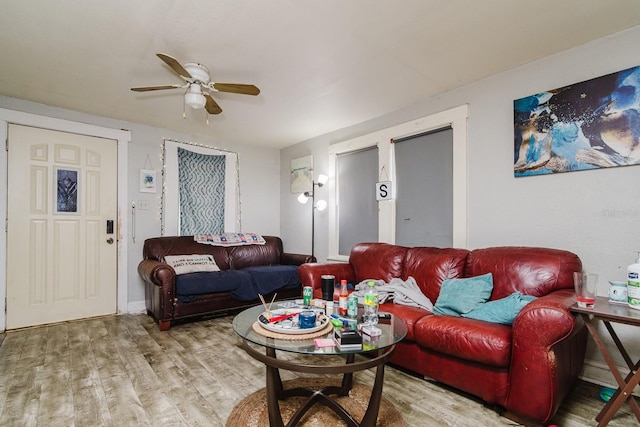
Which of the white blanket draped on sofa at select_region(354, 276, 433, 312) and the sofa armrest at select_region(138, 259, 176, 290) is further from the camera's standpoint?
the sofa armrest at select_region(138, 259, 176, 290)

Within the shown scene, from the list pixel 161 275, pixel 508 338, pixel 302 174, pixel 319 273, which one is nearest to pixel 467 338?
pixel 508 338

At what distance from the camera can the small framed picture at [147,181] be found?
4008 millimetres

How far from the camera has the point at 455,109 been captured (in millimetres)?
2957

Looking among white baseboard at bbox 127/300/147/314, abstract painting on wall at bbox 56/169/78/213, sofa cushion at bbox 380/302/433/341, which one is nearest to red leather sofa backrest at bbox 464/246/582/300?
sofa cushion at bbox 380/302/433/341

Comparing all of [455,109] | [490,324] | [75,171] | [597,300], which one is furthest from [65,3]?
[597,300]

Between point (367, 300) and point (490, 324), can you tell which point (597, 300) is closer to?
point (490, 324)

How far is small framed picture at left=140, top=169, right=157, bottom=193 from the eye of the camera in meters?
4.01

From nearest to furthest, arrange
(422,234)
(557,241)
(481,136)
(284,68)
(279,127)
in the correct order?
1. (557,241)
2. (284,68)
3. (481,136)
4. (422,234)
5. (279,127)

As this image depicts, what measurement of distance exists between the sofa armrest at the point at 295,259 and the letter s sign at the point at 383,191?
51.8 inches

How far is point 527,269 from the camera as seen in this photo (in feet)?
7.22

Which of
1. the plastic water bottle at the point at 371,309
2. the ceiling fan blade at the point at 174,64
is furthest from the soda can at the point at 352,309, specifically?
the ceiling fan blade at the point at 174,64

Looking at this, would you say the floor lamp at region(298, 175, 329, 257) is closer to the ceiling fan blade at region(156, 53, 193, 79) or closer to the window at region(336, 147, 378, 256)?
the window at region(336, 147, 378, 256)

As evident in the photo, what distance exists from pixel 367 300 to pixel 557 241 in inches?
64.3

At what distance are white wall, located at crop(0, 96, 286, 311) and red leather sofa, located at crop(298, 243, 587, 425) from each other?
2971 millimetres
